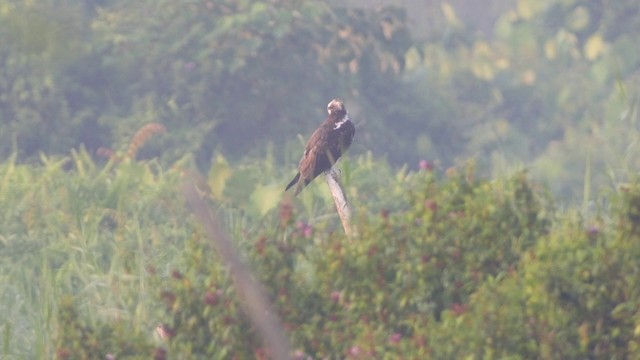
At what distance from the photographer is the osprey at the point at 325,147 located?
5.83 meters

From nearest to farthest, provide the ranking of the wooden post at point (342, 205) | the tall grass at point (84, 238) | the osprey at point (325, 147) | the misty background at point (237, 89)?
the wooden post at point (342, 205) < the tall grass at point (84, 238) < the osprey at point (325, 147) < the misty background at point (237, 89)

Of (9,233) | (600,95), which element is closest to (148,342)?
(9,233)

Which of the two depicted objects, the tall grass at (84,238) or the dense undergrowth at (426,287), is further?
the tall grass at (84,238)

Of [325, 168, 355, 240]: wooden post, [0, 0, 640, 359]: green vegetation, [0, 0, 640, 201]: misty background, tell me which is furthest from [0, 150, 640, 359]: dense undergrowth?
[0, 0, 640, 201]: misty background

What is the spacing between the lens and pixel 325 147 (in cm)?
594

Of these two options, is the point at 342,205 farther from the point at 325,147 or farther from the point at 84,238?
the point at 84,238

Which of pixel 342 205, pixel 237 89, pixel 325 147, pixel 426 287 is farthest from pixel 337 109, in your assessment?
pixel 237 89

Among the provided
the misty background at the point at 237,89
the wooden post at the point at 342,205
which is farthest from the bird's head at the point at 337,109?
the misty background at the point at 237,89

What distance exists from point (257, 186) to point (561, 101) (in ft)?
19.8

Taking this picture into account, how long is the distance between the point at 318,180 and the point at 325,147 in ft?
5.60

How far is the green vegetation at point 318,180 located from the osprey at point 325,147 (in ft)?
0.89

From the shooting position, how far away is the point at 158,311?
364 cm

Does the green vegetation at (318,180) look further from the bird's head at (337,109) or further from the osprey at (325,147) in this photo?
the bird's head at (337,109)

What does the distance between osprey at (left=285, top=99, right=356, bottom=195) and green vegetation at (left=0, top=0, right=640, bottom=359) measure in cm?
27
